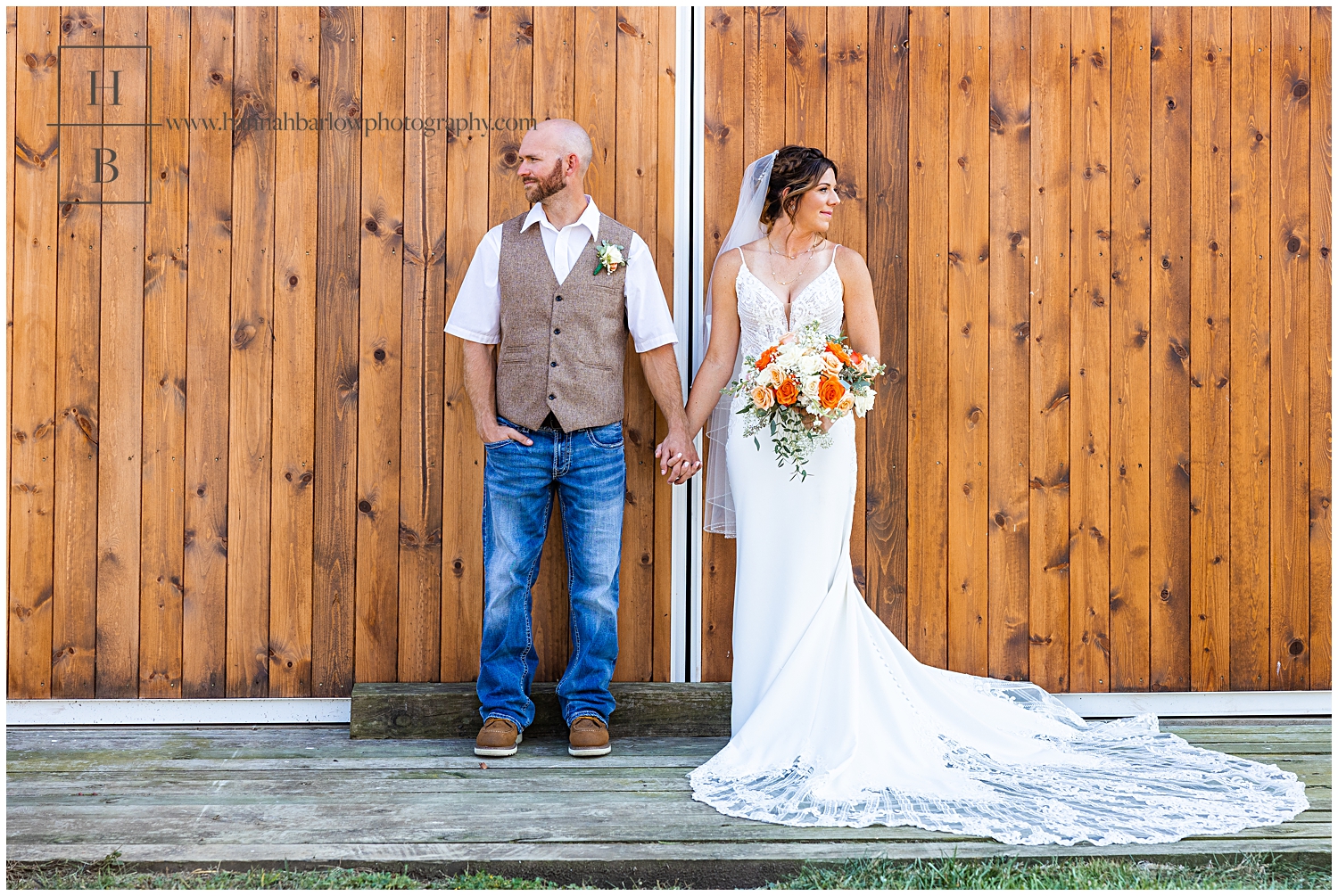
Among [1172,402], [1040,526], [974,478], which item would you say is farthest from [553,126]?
[1172,402]

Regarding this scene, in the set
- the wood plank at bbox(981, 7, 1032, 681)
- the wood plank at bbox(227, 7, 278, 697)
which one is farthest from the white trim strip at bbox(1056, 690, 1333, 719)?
the wood plank at bbox(227, 7, 278, 697)

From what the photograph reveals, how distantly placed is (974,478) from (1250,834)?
1411mm

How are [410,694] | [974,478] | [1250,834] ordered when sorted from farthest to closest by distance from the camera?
[974,478] → [410,694] → [1250,834]

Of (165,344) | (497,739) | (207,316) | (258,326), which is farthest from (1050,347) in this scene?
(165,344)

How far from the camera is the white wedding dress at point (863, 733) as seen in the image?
2535 millimetres

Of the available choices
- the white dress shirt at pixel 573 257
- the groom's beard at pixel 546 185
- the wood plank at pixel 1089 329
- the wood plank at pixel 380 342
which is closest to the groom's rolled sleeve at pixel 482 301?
the white dress shirt at pixel 573 257

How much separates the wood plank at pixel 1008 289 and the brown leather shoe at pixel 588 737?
1.46m

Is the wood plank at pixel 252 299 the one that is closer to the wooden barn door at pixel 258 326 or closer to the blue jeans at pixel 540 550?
the wooden barn door at pixel 258 326

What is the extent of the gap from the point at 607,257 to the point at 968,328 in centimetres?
137

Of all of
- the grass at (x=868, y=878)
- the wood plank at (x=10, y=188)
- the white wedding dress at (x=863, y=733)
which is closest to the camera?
the grass at (x=868, y=878)

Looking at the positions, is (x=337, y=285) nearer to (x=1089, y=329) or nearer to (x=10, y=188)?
(x=10, y=188)

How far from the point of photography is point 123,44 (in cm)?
335

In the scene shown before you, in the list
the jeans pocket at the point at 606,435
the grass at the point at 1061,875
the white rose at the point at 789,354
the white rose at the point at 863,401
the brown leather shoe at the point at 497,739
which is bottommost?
the grass at the point at 1061,875

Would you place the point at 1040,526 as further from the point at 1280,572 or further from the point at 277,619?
the point at 277,619
